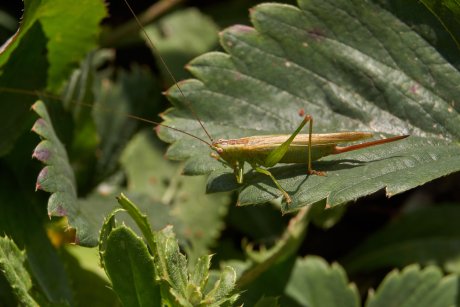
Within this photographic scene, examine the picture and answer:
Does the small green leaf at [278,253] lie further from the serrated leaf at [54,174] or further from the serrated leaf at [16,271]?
the serrated leaf at [16,271]

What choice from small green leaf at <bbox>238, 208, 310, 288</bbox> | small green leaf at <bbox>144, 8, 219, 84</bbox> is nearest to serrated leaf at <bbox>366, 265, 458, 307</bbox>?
small green leaf at <bbox>238, 208, 310, 288</bbox>

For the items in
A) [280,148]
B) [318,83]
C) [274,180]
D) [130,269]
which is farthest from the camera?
[318,83]

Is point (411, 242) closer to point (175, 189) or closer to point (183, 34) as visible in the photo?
point (175, 189)

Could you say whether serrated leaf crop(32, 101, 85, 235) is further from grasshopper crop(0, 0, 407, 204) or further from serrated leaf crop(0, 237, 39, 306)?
grasshopper crop(0, 0, 407, 204)

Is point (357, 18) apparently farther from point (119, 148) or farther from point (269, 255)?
point (119, 148)

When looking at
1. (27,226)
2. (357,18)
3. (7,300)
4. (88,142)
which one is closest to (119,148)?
(88,142)

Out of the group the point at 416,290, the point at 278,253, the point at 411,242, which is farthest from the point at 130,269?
the point at 411,242
